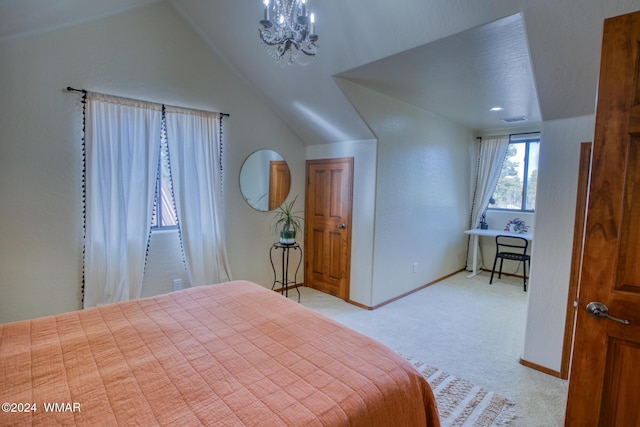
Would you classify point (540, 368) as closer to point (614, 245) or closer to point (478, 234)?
point (614, 245)

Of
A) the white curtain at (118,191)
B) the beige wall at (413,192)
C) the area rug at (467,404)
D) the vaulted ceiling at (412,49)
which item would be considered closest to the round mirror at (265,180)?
the vaulted ceiling at (412,49)

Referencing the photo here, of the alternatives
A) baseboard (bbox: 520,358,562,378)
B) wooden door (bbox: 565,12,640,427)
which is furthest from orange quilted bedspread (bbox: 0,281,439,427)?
baseboard (bbox: 520,358,562,378)

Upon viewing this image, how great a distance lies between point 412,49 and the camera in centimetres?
221

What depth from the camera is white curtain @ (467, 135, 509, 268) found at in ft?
16.6

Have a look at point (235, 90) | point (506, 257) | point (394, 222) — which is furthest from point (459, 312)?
point (235, 90)

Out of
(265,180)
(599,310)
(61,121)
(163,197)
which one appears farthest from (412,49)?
(61,121)

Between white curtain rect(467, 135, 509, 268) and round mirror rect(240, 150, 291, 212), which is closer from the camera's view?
round mirror rect(240, 150, 291, 212)

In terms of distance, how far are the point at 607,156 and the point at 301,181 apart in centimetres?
338

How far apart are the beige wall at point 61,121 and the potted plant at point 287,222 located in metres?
1.22

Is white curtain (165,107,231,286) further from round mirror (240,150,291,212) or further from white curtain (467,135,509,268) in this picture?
white curtain (467,135,509,268)

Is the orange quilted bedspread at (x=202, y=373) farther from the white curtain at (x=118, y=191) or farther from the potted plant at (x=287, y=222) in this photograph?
the potted plant at (x=287, y=222)

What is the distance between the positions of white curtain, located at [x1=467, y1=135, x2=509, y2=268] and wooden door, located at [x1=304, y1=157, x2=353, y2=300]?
2.80 m

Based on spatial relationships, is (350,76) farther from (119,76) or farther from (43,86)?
(43,86)

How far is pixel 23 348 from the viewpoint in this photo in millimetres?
1357
